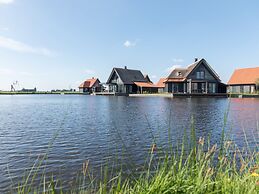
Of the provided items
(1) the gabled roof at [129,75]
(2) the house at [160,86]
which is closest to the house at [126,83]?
(1) the gabled roof at [129,75]

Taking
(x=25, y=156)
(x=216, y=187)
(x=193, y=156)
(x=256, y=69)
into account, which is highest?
(x=256, y=69)

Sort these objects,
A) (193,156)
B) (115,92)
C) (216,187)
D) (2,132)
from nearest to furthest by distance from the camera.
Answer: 1. (216,187)
2. (193,156)
3. (2,132)
4. (115,92)

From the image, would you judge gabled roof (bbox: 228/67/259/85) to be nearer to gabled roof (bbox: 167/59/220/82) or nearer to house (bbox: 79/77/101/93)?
gabled roof (bbox: 167/59/220/82)

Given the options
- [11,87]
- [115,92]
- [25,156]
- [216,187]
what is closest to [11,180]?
[25,156]

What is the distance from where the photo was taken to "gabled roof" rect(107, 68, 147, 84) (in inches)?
1926

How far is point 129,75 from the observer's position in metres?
51.3

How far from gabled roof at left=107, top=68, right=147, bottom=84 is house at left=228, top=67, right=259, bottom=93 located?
19634mm

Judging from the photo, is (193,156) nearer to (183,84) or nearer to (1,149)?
(1,149)

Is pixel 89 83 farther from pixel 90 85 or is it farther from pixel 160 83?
pixel 160 83

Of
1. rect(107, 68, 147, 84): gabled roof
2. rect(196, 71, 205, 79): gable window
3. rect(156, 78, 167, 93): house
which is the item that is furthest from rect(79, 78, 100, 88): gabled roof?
rect(196, 71, 205, 79): gable window

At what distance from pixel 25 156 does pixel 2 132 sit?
13.4ft

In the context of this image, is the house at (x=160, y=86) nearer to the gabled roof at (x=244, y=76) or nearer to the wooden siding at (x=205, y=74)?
the wooden siding at (x=205, y=74)

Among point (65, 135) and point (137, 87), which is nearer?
point (65, 135)

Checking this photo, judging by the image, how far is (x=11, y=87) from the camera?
8900 cm
